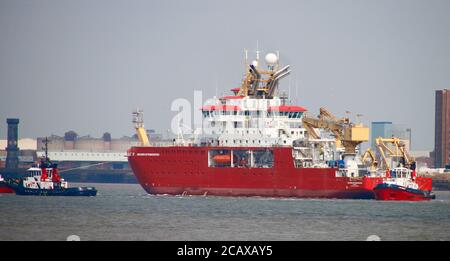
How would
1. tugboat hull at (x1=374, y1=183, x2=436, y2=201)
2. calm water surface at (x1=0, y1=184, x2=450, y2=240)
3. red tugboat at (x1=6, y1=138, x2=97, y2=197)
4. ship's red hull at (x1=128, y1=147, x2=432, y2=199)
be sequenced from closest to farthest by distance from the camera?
calm water surface at (x1=0, y1=184, x2=450, y2=240)
tugboat hull at (x1=374, y1=183, x2=436, y2=201)
ship's red hull at (x1=128, y1=147, x2=432, y2=199)
red tugboat at (x1=6, y1=138, x2=97, y2=197)

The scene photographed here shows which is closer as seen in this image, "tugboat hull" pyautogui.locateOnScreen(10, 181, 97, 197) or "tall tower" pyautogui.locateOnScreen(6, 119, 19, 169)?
"tugboat hull" pyautogui.locateOnScreen(10, 181, 97, 197)

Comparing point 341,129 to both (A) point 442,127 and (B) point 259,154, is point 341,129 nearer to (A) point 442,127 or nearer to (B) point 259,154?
(B) point 259,154

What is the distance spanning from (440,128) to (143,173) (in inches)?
3315

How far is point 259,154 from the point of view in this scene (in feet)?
301

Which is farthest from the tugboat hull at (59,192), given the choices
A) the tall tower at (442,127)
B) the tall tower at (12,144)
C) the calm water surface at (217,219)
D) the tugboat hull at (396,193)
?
the tall tower at (442,127)

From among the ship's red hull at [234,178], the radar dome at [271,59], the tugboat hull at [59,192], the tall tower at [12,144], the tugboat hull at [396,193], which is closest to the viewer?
the tugboat hull at [396,193]

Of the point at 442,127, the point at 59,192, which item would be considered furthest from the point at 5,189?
the point at 442,127

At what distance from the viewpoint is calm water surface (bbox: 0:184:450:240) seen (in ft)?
192

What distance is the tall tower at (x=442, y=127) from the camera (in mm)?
166875

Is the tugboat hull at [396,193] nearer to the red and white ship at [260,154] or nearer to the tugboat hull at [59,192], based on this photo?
the red and white ship at [260,154]

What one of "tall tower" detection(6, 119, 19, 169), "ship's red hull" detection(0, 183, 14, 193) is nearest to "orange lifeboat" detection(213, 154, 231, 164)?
"ship's red hull" detection(0, 183, 14, 193)

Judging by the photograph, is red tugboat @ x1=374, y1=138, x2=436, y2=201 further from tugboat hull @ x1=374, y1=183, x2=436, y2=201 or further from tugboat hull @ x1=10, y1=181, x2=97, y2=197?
tugboat hull @ x1=10, y1=181, x2=97, y2=197

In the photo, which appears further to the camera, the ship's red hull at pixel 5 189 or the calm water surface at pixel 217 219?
the ship's red hull at pixel 5 189

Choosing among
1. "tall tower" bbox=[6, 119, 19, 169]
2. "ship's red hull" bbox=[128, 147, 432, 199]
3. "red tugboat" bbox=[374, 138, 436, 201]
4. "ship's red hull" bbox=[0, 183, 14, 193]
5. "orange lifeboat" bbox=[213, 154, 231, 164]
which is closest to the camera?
"red tugboat" bbox=[374, 138, 436, 201]
